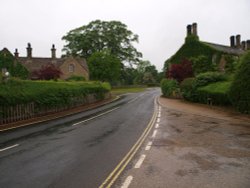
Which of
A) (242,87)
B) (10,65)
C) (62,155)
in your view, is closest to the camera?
(62,155)

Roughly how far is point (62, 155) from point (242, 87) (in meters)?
14.7

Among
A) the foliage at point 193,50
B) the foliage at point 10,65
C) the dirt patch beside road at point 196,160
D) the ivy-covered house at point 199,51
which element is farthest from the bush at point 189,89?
the foliage at point 10,65

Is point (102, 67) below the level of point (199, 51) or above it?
below

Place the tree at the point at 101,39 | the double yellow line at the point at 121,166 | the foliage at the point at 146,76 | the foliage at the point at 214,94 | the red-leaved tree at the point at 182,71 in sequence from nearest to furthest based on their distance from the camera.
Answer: the double yellow line at the point at 121,166, the foliage at the point at 214,94, the red-leaved tree at the point at 182,71, the tree at the point at 101,39, the foliage at the point at 146,76

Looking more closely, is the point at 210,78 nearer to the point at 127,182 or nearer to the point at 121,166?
the point at 121,166

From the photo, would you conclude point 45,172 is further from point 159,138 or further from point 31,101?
point 31,101

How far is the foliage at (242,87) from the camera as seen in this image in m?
18.9

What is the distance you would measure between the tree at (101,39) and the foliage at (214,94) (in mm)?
49986

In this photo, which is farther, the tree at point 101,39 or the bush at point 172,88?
the tree at point 101,39

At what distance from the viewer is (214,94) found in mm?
25828

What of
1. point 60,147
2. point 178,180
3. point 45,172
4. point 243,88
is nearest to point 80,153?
point 60,147

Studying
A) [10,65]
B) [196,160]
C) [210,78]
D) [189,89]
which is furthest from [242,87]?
[10,65]

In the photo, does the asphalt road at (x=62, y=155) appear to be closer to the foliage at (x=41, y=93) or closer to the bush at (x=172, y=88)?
the foliage at (x=41, y=93)

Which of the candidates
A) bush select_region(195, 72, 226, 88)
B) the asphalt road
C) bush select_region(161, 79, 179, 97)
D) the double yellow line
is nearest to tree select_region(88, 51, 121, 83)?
bush select_region(161, 79, 179, 97)
